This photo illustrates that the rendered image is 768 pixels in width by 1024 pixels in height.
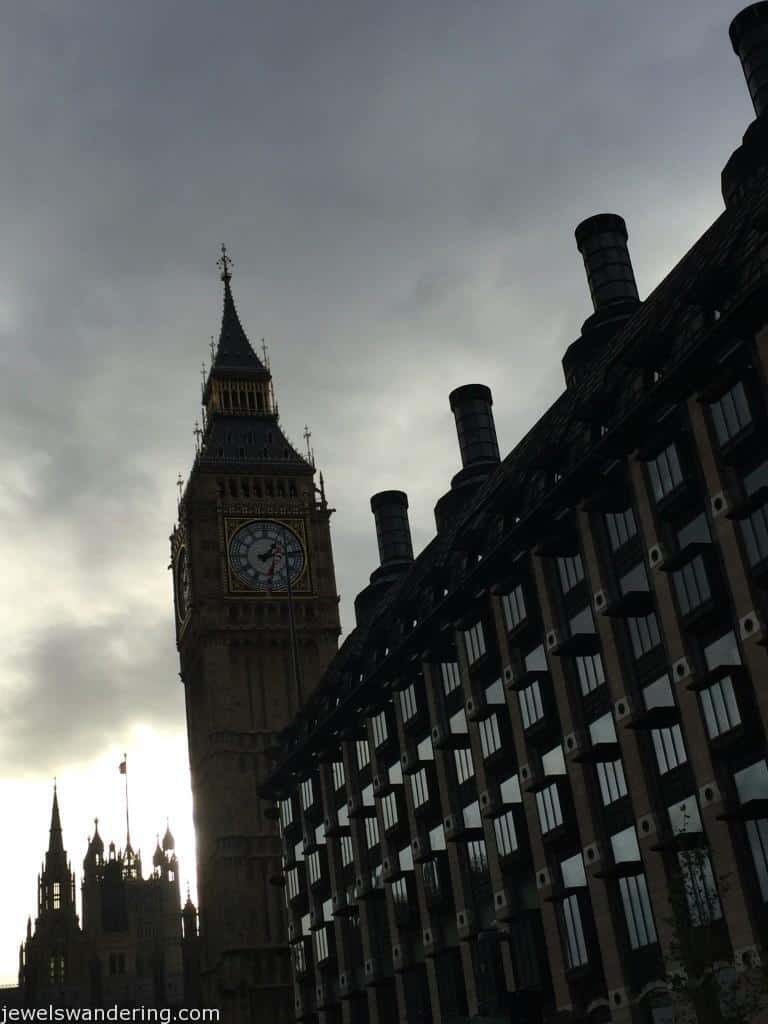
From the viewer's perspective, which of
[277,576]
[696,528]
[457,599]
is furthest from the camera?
[277,576]

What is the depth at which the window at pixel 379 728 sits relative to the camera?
73062mm

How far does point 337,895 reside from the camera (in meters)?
78.2

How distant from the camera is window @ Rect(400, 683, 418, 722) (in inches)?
2721

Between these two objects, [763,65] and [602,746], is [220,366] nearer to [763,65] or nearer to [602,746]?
[763,65]

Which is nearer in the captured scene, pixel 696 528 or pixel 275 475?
pixel 696 528

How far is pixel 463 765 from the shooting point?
209 ft

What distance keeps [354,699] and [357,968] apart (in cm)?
1542

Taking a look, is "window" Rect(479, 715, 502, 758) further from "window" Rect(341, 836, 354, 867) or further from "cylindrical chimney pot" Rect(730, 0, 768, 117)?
Answer: "cylindrical chimney pot" Rect(730, 0, 768, 117)

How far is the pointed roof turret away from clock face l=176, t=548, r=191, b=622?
21539mm

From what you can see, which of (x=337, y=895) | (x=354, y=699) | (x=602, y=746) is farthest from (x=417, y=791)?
(x=602, y=746)

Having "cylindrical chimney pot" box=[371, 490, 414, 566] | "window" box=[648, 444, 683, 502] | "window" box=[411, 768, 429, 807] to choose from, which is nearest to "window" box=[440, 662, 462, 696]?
"window" box=[411, 768, 429, 807]

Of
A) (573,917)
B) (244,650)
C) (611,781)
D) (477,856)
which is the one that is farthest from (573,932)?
(244,650)

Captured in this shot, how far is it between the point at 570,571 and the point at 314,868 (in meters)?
35.9

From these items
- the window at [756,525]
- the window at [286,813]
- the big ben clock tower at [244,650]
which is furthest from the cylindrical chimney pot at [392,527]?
the window at [756,525]
